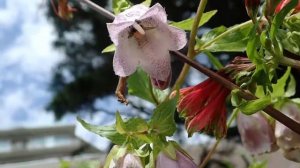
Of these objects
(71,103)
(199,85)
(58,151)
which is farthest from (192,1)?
(58,151)

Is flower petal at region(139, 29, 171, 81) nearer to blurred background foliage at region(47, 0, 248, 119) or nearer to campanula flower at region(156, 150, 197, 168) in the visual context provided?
campanula flower at region(156, 150, 197, 168)

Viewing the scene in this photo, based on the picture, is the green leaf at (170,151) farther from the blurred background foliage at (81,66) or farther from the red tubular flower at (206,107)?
the blurred background foliage at (81,66)

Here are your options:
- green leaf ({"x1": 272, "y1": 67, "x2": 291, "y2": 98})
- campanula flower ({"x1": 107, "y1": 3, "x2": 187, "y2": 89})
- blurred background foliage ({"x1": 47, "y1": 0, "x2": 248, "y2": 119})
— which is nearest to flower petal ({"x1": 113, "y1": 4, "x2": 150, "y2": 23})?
campanula flower ({"x1": 107, "y1": 3, "x2": 187, "y2": 89})

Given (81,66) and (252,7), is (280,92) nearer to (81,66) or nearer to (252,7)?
(252,7)

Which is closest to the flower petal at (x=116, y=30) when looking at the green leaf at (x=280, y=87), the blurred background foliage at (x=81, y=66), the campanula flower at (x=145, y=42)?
the campanula flower at (x=145, y=42)

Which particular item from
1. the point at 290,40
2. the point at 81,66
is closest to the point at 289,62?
the point at 290,40

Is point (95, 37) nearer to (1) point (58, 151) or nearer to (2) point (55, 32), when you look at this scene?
(2) point (55, 32)
